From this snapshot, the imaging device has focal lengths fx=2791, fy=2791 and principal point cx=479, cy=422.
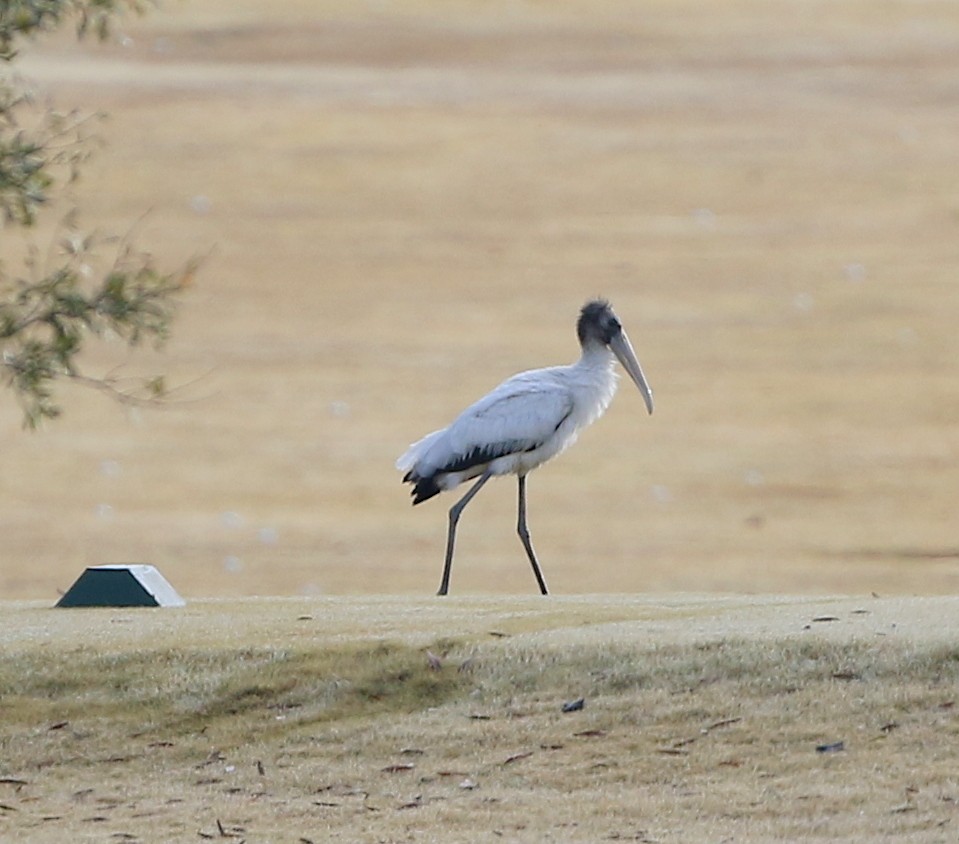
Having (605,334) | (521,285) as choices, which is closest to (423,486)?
(605,334)

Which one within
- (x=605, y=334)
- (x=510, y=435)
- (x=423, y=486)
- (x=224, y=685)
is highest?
(x=605, y=334)

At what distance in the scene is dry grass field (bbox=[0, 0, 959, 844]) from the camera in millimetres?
10516

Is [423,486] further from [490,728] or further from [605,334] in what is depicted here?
[490,728]

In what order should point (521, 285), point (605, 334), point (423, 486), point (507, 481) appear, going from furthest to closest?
1. point (521, 285)
2. point (507, 481)
3. point (605, 334)
4. point (423, 486)

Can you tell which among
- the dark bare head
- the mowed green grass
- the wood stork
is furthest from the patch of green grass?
the dark bare head

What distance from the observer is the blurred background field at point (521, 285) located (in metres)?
26.7

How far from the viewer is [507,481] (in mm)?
29953

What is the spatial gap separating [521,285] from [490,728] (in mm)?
22158

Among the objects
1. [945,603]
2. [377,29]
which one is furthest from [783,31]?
[945,603]

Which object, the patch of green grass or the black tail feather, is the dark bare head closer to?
the black tail feather

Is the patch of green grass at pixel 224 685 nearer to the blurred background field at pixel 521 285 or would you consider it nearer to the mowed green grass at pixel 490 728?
the mowed green grass at pixel 490 728

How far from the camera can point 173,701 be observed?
11367 millimetres

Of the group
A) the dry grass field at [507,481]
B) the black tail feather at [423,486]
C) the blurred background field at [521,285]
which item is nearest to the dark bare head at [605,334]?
the black tail feather at [423,486]

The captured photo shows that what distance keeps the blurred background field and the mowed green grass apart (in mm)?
12303
